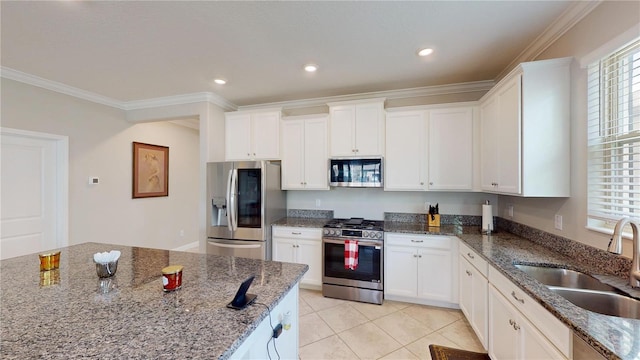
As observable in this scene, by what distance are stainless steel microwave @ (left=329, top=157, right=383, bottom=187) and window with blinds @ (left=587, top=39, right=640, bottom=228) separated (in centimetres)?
183

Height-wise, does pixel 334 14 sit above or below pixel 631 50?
above

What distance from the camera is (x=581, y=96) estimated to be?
176 centimetres

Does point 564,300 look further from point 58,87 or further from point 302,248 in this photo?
point 58,87

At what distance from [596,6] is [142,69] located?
3.89 meters

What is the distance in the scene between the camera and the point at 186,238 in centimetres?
527

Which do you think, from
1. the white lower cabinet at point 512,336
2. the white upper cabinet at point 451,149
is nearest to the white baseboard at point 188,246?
the white upper cabinet at point 451,149

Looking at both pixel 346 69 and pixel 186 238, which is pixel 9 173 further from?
pixel 346 69

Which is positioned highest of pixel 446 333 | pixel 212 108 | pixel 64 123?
pixel 212 108

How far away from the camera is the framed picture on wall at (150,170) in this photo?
4.13 meters

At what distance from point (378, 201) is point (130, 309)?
2.95 m

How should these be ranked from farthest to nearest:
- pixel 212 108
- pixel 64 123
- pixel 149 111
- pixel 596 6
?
pixel 149 111, pixel 212 108, pixel 64 123, pixel 596 6

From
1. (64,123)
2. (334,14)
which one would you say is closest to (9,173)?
(64,123)

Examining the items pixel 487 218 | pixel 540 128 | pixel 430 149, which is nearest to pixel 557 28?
pixel 540 128

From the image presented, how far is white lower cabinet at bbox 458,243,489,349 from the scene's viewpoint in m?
1.99
